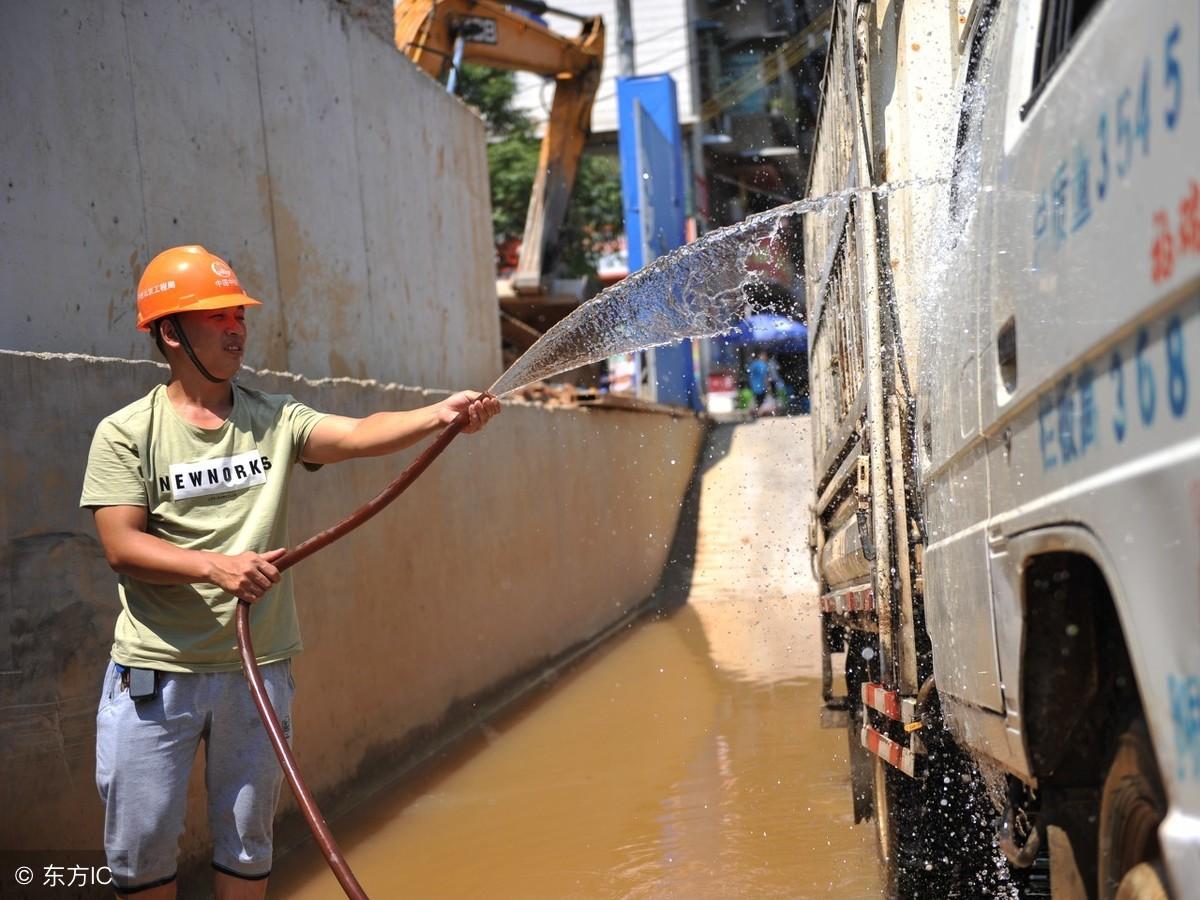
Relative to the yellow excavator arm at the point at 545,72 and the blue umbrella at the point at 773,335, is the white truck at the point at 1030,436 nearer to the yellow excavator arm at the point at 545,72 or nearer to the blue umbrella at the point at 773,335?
the yellow excavator arm at the point at 545,72

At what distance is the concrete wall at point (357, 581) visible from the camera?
427cm

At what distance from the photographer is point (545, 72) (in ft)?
67.3

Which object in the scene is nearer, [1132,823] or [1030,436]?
[1132,823]

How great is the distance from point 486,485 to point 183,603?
6.21m

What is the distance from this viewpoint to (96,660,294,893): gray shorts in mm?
3367

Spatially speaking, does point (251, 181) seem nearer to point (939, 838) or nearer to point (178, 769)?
point (178, 769)

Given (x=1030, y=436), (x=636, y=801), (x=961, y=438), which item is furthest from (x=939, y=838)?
(x=1030, y=436)

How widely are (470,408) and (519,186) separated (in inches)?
931

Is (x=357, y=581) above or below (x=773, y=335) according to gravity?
below

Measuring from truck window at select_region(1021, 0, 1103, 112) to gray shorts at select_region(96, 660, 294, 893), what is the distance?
2386 millimetres

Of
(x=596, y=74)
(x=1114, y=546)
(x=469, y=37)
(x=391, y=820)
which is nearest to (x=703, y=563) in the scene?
(x=469, y=37)

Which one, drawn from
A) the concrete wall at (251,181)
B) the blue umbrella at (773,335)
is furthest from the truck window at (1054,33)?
the blue umbrella at (773,335)

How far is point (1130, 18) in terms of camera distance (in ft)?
6.22

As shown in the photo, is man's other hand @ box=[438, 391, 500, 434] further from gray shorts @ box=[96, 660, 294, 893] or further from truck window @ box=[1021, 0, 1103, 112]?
truck window @ box=[1021, 0, 1103, 112]
